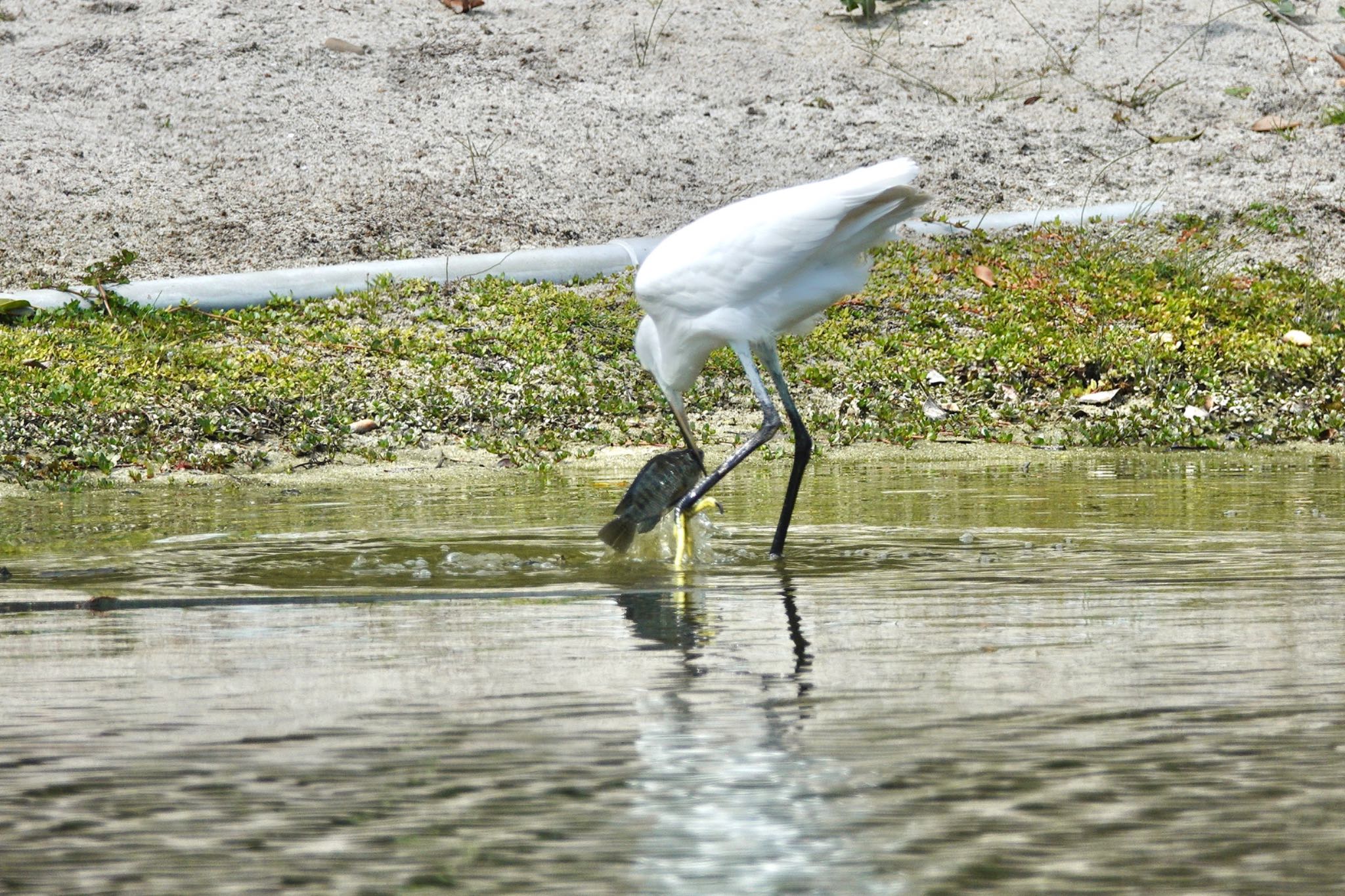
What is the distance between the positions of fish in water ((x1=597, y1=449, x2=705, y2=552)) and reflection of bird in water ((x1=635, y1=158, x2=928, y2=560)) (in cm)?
5

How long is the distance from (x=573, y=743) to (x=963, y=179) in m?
8.73

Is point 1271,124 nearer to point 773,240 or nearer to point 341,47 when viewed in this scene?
point 341,47

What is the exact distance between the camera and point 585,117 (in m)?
11.3

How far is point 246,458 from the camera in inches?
273

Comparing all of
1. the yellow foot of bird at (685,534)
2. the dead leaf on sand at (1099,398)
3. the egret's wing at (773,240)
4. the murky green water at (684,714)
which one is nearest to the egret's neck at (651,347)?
the egret's wing at (773,240)

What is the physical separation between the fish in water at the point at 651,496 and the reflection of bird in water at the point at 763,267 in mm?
54

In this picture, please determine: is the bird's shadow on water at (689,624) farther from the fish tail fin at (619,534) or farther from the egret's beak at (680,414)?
the egret's beak at (680,414)

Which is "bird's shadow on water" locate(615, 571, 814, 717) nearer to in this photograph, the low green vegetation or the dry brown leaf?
the low green vegetation

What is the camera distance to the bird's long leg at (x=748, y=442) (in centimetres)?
490

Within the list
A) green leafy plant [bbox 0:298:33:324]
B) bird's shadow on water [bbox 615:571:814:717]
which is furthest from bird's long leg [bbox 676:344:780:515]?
green leafy plant [bbox 0:298:33:324]

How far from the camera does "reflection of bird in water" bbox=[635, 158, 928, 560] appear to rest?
16.1 ft

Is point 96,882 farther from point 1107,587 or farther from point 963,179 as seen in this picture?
point 963,179

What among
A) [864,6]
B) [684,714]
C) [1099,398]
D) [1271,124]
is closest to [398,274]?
[1099,398]

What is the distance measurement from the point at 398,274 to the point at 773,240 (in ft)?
14.3
